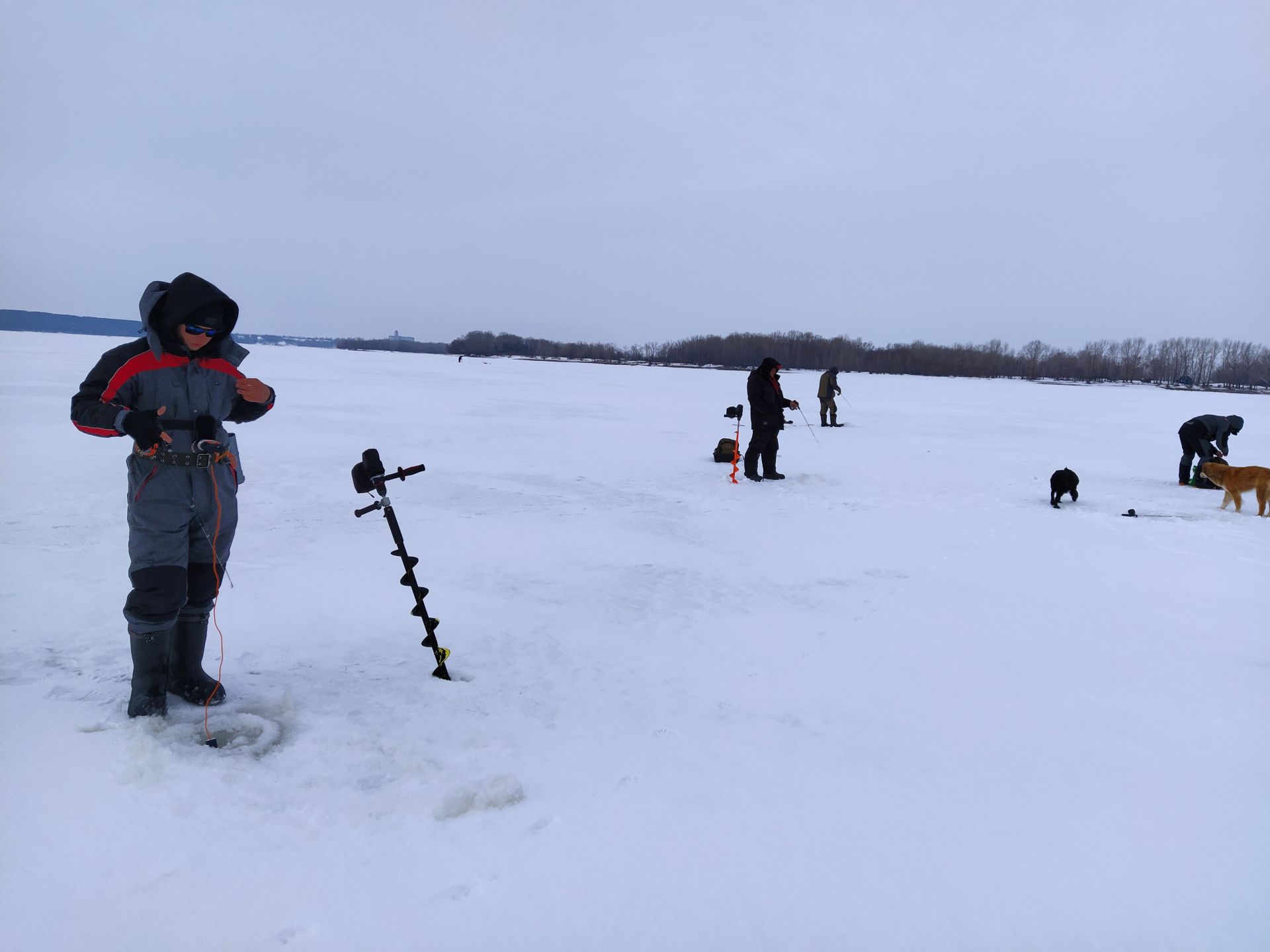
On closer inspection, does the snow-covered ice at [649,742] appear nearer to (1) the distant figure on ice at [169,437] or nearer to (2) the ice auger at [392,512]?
(2) the ice auger at [392,512]

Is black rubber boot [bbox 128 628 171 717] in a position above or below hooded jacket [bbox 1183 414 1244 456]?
below

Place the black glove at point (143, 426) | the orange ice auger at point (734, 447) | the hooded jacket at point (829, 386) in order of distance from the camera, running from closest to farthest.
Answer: the black glove at point (143, 426) → the orange ice auger at point (734, 447) → the hooded jacket at point (829, 386)

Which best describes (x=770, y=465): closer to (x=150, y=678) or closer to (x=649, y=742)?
(x=649, y=742)

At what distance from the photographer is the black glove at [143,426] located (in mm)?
2428

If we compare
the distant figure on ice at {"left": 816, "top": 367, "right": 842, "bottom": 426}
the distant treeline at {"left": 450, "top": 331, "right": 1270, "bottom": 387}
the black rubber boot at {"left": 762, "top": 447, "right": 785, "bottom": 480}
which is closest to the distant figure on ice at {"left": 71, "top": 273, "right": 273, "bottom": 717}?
the black rubber boot at {"left": 762, "top": 447, "right": 785, "bottom": 480}

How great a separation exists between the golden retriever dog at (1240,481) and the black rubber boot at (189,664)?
31.3 ft

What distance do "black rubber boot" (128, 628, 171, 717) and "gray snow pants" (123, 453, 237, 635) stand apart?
7 cm

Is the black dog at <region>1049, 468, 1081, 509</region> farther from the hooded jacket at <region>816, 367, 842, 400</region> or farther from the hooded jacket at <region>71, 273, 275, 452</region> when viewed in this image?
the hooded jacket at <region>71, 273, 275, 452</region>

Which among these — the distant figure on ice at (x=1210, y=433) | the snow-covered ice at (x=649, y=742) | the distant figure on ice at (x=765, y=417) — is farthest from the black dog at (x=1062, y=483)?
the distant figure on ice at (x=765, y=417)

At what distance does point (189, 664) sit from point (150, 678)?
0.56 feet

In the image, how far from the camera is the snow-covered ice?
1976mm

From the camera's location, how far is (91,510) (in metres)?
6.09

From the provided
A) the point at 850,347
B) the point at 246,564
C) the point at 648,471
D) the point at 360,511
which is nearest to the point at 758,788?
the point at 360,511

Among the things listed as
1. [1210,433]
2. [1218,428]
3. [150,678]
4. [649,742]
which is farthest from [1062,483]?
[150,678]
